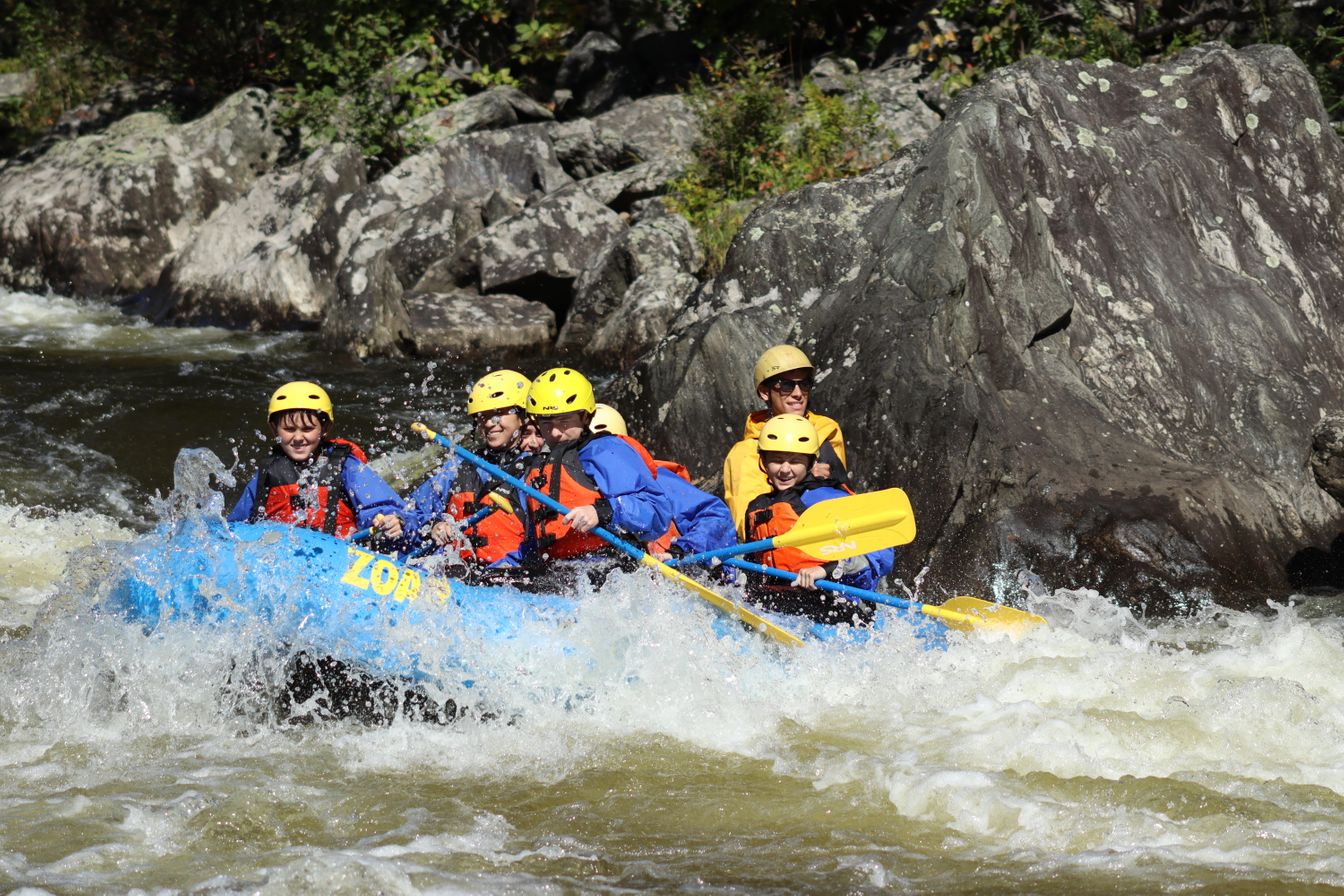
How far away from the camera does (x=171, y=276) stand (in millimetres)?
14266

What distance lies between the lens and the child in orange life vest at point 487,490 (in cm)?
596

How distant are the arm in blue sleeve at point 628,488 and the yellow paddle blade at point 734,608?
17 centimetres

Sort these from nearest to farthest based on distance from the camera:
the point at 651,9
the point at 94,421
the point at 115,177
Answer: the point at 94,421 → the point at 115,177 → the point at 651,9

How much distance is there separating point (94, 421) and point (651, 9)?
9.82 meters

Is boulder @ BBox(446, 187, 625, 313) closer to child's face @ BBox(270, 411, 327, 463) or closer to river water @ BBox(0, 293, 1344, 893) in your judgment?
child's face @ BBox(270, 411, 327, 463)

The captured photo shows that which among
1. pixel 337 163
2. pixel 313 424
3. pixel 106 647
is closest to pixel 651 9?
pixel 337 163

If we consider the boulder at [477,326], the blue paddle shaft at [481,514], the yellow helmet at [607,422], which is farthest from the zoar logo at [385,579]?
the boulder at [477,326]

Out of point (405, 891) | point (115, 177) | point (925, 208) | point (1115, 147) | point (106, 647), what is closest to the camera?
point (405, 891)

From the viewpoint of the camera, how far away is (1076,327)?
7.86 metres

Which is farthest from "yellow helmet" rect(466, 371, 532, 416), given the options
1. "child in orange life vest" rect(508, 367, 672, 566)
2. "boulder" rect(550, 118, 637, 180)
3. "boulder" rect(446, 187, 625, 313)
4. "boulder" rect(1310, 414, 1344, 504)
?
"boulder" rect(550, 118, 637, 180)

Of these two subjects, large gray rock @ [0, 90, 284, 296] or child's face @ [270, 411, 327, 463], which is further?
large gray rock @ [0, 90, 284, 296]

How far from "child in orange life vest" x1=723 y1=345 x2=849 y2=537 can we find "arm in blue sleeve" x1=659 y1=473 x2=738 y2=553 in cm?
27

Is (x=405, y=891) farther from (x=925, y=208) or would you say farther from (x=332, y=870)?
(x=925, y=208)

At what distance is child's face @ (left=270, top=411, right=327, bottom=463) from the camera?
6.20 m
